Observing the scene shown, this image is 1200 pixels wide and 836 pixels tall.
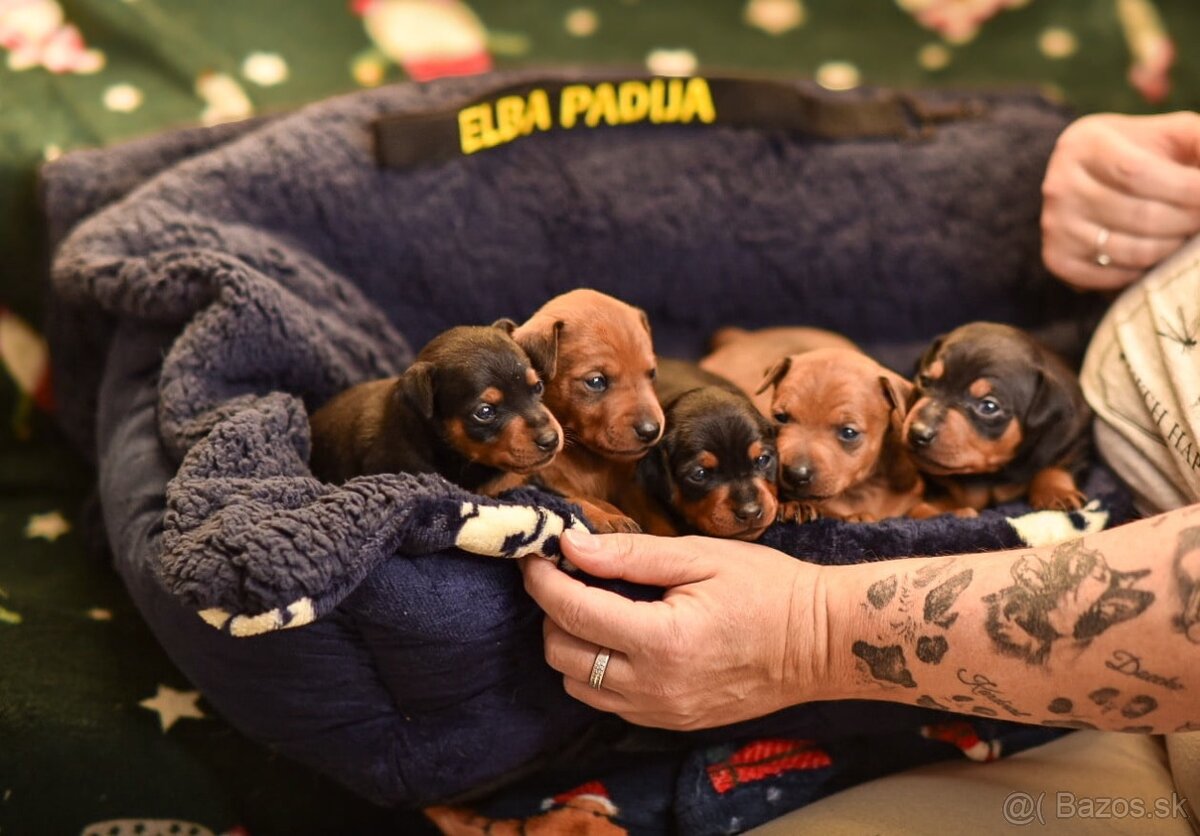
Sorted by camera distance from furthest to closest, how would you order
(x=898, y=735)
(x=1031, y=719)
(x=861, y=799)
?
1. (x=898, y=735)
2. (x=861, y=799)
3. (x=1031, y=719)

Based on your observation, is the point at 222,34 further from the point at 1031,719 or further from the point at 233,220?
the point at 1031,719

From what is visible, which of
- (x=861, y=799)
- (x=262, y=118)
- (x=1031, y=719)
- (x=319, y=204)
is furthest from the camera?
(x=262, y=118)

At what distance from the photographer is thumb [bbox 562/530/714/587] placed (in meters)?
1.55

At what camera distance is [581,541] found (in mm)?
1551

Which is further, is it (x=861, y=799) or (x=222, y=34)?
(x=222, y=34)

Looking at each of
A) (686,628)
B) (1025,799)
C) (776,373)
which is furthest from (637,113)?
(1025,799)

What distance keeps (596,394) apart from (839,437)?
43cm

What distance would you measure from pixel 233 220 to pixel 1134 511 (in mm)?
1757

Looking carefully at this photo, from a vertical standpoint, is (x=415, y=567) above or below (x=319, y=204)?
below

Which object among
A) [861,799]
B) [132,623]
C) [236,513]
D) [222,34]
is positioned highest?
[222,34]

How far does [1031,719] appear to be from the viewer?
1466 mm

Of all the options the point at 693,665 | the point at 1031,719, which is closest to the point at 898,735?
the point at 1031,719

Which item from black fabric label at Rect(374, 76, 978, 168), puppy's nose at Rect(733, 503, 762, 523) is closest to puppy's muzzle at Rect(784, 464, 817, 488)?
puppy's nose at Rect(733, 503, 762, 523)

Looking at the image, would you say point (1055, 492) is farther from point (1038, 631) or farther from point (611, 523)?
point (611, 523)
